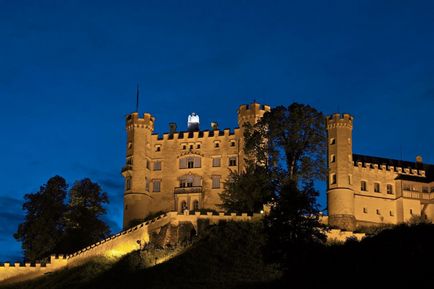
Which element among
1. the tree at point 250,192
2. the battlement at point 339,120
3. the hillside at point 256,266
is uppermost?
the battlement at point 339,120

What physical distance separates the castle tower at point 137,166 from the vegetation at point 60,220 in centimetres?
291

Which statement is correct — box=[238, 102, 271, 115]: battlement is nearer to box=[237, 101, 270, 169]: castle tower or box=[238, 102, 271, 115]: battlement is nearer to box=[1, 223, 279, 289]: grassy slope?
box=[237, 101, 270, 169]: castle tower

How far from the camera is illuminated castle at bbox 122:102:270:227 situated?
87.9 m

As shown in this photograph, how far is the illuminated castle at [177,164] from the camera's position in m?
87.9

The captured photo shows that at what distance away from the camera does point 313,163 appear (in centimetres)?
7662

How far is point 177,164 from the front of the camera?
297 ft

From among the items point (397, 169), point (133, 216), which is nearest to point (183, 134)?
point (133, 216)

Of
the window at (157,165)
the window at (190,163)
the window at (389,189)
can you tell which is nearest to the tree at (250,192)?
the window at (190,163)

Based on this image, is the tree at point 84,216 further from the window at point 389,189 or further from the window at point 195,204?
the window at point 389,189

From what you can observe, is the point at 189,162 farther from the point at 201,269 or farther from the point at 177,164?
the point at 201,269

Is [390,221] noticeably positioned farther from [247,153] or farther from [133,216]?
[133,216]

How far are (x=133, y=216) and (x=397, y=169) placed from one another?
29614 millimetres

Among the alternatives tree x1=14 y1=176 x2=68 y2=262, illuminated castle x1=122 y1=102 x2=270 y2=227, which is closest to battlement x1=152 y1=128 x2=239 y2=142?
illuminated castle x1=122 y1=102 x2=270 y2=227

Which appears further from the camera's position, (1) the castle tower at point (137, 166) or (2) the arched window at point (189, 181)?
(2) the arched window at point (189, 181)
